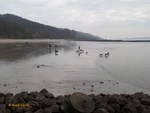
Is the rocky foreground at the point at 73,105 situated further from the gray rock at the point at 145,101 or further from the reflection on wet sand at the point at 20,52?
the reflection on wet sand at the point at 20,52

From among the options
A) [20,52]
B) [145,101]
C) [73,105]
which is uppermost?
[73,105]

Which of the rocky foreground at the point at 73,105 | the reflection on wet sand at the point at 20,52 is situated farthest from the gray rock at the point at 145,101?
the reflection on wet sand at the point at 20,52

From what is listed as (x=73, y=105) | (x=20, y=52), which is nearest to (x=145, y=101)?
(x=73, y=105)

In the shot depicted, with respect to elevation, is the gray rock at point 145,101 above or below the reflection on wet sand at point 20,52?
above

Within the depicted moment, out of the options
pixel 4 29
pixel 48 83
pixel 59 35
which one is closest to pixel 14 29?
pixel 4 29

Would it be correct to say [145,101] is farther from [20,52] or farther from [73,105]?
[20,52]

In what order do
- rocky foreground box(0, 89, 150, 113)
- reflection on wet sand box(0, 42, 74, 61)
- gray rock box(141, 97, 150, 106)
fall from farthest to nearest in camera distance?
reflection on wet sand box(0, 42, 74, 61), gray rock box(141, 97, 150, 106), rocky foreground box(0, 89, 150, 113)

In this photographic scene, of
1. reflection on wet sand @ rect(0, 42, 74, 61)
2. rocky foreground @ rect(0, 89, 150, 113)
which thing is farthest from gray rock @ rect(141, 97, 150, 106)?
reflection on wet sand @ rect(0, 42, 74, 61)

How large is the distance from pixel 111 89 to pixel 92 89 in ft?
3.46

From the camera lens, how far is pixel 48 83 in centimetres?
1209

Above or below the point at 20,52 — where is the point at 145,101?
above

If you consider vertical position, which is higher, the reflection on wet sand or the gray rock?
the gray rock

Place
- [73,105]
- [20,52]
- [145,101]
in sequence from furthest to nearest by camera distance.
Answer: [20,52] → [145,101] → [73,105]

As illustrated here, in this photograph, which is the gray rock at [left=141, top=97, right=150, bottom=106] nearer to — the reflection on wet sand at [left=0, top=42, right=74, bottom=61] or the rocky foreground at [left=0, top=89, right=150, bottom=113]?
the rocky foreground at [left=0, top=89, right=150, bottom=113]
